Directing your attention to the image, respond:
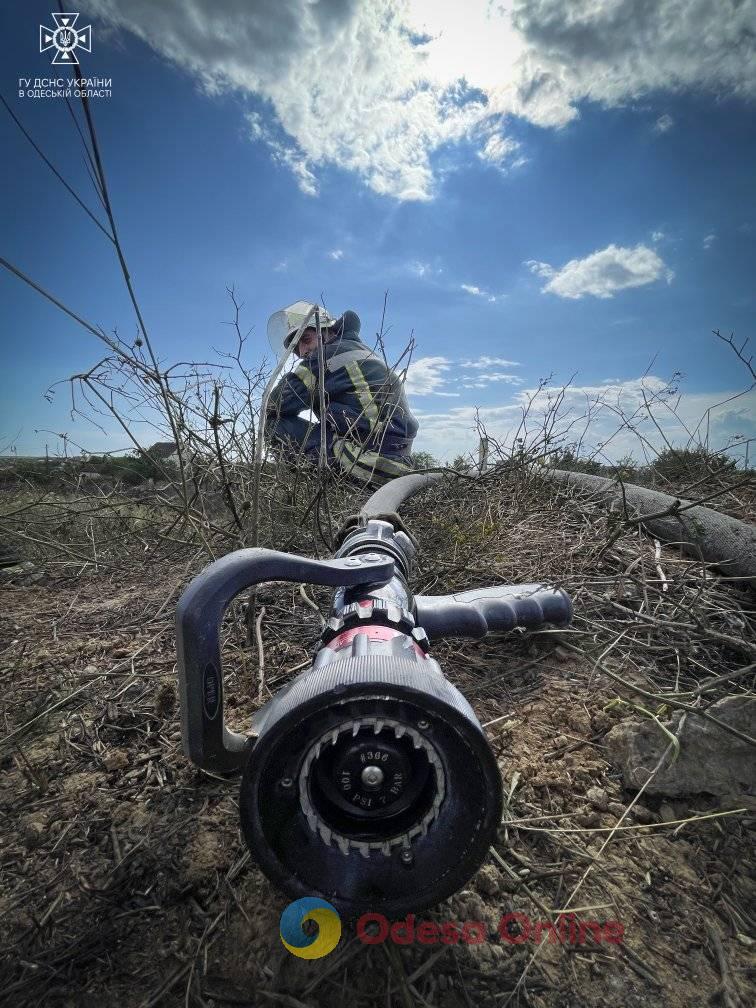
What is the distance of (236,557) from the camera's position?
122 cm

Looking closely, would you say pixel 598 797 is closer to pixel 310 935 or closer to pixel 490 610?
pixel 490 610

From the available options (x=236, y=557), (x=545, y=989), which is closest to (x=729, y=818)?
(x=545, y=989)

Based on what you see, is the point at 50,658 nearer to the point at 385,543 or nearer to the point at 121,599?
the point at 121,599

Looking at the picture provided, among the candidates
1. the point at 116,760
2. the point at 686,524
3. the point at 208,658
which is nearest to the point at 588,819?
the point at 208,658

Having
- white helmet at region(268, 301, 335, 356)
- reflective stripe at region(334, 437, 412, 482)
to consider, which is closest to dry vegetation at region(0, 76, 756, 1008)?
reflective stripe at region(334, 437, 412, 482)

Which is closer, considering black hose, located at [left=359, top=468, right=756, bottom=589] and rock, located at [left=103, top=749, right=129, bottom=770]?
rock, located at [left=103, top=749, right=129, bottom=770]

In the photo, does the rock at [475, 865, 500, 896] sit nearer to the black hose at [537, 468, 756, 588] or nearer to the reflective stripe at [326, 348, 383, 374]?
the black hose at [537, 468, 756, 588]

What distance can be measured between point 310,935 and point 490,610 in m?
1.23

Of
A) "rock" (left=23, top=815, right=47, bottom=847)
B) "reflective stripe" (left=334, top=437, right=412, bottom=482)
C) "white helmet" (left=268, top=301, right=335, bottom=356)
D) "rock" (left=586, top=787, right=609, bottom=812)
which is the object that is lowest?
"rock" (left=586, top=787, right=609, bottom=812)

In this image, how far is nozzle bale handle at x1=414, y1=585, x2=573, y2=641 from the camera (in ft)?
6.13

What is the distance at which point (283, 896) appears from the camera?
3.83 feet

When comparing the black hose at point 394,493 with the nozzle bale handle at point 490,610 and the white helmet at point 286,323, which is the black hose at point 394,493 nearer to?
the nozzle bale handle at point 490,610

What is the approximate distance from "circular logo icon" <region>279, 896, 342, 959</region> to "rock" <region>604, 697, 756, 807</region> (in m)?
0.99

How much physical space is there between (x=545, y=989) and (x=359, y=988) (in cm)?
39
